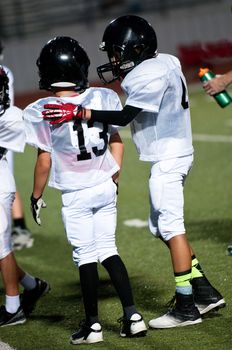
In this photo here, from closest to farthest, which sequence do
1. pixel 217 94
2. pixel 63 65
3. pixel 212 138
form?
pixel 63 65
pixel 217 94
pixel 212 138

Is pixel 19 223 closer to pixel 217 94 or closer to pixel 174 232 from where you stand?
pixel 217 94

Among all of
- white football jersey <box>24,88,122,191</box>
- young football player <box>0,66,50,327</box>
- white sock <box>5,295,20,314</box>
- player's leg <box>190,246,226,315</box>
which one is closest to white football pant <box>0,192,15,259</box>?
young football player <box>0,66,50,327</box>

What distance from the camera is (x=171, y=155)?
17.2 feet

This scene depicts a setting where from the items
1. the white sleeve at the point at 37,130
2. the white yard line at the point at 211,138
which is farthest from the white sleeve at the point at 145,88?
the white yard line at the point at 211,138

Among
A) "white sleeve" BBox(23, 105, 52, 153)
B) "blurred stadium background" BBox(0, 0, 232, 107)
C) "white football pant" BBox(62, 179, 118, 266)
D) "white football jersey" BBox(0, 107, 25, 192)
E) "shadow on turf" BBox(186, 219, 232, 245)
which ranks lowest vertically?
"blurred stadium background" BBox(0, 0, 232, 107)

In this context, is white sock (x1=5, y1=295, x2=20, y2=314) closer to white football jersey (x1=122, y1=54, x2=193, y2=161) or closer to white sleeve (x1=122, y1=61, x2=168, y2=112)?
white football jersey (x1=122, y1=54, x2=193, y2=161)

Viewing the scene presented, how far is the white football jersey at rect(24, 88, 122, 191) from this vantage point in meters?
5.07

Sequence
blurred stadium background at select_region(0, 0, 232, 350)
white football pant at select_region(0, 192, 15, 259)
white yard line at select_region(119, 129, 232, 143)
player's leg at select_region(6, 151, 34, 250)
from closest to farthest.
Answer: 1. blurred stadium background at select_region(0, 0, 232, 350)
2. white football pant at select_region(0, 192, 15, 259)
3. player's leg at select_region(6, 151, 34, 250)
4. white yard line at select_region(119, 129, 232, 143)

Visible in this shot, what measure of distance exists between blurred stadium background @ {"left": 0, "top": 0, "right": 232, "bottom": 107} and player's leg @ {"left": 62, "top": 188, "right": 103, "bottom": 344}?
12674mm

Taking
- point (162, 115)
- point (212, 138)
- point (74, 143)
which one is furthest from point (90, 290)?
point (212, 138)

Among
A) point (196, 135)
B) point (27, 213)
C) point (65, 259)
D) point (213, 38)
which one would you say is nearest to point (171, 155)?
point (65, 259)

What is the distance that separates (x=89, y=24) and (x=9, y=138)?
14675 millimetres

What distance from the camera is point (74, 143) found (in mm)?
5066

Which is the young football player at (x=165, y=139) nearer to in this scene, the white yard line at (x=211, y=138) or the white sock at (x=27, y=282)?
the white sock at (x=27, y=282)
